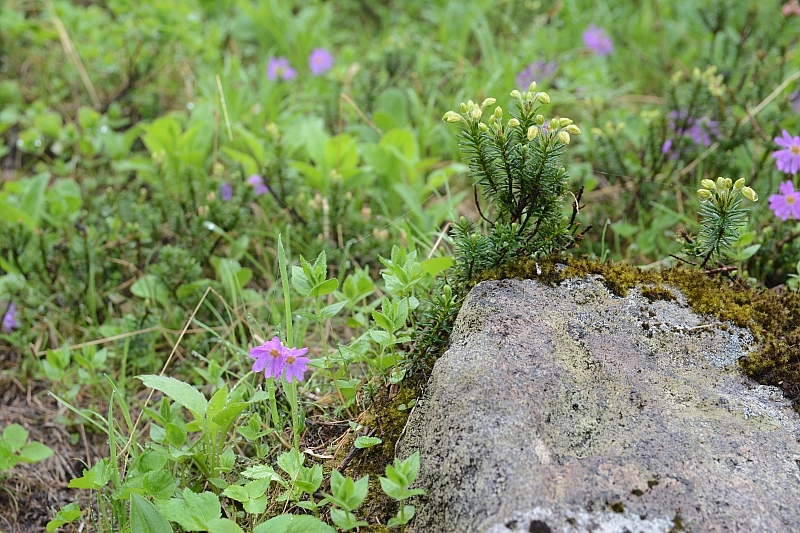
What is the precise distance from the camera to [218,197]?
3.30 meters

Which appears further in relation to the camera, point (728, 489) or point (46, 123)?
point (46, 123)

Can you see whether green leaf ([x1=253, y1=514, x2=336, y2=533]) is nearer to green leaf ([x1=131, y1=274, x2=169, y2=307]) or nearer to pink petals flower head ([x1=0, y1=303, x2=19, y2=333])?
green leaf ([x1=131, y1=274, x2=169, y2=307])

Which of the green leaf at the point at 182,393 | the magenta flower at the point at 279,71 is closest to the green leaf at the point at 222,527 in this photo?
the green leaf at the point at 182,393

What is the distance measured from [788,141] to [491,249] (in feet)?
4.47

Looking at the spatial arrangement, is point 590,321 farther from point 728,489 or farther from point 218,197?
point 218,197

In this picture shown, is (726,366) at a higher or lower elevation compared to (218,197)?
higher

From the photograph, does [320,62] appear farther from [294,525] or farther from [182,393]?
[294,525]

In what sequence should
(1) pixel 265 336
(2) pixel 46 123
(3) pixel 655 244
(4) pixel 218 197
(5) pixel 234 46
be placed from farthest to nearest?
(5) pixel 234 46 < (2) pixel 46 123 < (4) pixel 218 197 < (3) pixel 655 244 < (1) pixel 265 336

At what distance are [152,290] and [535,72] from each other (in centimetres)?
256

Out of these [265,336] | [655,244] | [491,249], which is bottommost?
[265,336]

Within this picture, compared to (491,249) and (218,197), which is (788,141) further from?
(218,197)

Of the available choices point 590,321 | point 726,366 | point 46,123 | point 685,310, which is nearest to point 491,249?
point 590,321

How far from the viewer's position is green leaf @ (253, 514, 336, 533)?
172 cm

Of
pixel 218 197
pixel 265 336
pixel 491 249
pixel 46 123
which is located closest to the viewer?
pixel 491 249
